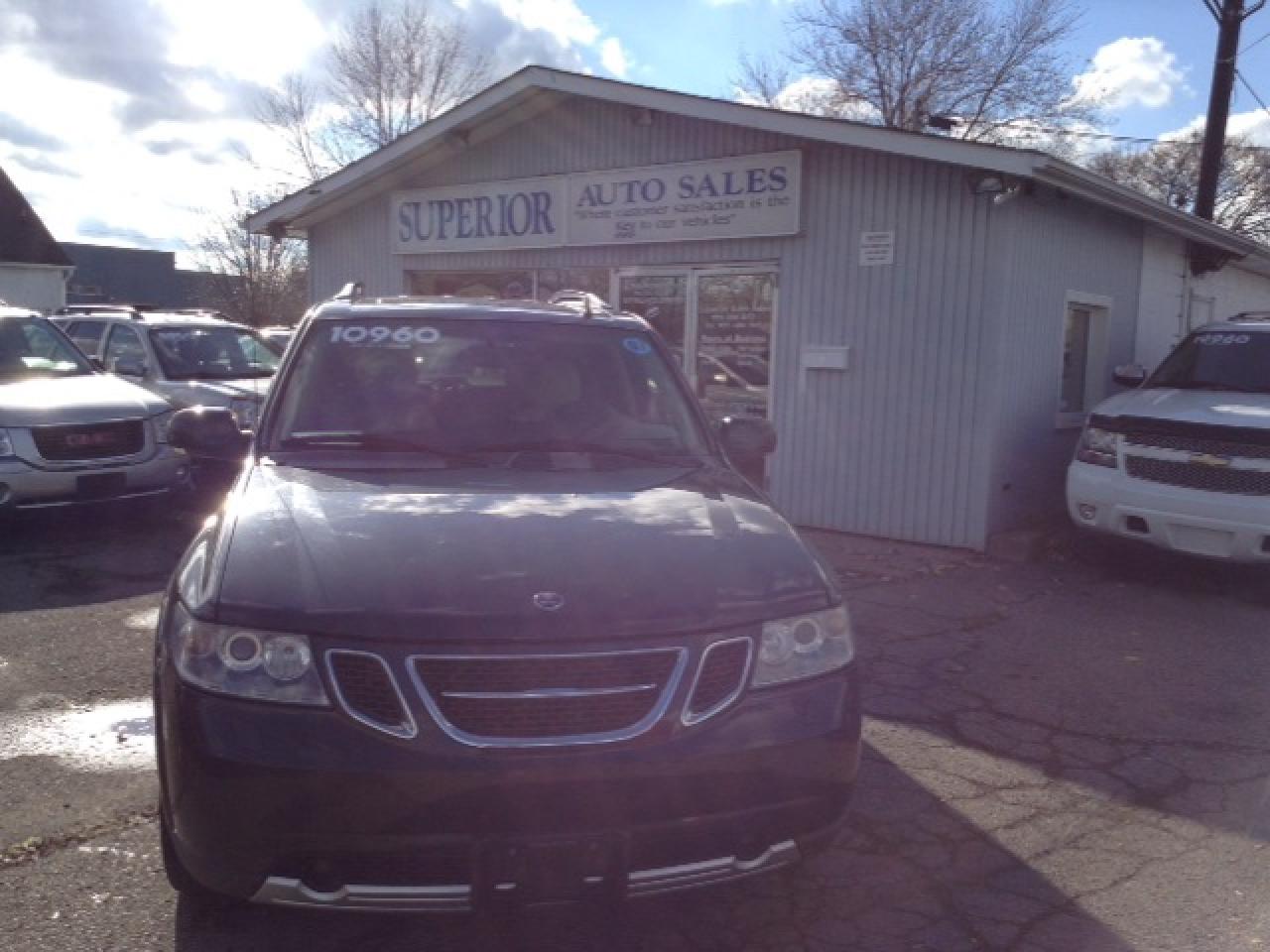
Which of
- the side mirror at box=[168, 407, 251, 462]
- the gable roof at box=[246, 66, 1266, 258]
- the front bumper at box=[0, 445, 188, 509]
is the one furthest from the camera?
the gable roof at box=[246, 66, 1266, 258]

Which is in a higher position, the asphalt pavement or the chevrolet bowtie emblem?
the chevrolet bowtie emblem

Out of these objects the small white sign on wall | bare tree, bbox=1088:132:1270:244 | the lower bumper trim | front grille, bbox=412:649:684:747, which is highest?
bare tree, bbox=1088:132:1270:244

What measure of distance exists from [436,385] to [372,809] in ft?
6.50

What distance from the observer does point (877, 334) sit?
Answer: 9.20 m

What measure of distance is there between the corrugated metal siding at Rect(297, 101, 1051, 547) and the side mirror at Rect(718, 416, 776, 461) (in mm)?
4703

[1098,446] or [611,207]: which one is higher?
[611,207]

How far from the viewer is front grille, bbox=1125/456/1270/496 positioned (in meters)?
7.18

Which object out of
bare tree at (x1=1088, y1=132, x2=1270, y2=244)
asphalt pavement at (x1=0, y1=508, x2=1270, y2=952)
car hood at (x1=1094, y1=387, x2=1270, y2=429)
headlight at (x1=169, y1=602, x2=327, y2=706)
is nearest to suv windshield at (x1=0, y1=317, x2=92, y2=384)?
asphalt pavement at (x1=0, y1=508, x2=1270, y2=952)

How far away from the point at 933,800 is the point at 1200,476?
444 centimetres

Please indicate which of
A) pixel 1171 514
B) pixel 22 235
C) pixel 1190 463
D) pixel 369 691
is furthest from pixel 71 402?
pixel 22 235

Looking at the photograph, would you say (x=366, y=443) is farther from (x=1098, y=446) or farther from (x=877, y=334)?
(x=877, y=334)

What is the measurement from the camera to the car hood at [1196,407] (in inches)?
292

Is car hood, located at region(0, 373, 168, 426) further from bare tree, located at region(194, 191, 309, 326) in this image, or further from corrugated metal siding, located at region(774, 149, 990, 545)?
bare tree, located at region(194, 191, 309, 326)

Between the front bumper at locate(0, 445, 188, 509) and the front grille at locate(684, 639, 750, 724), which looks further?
the front bumper at locate(0, 445, 188, 509)
